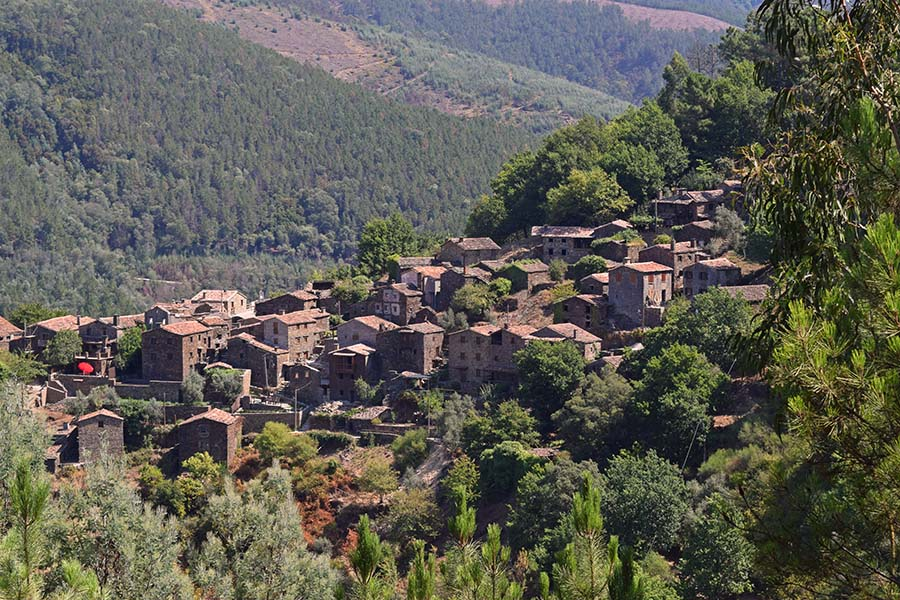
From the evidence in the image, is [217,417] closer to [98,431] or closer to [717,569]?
[98,431]

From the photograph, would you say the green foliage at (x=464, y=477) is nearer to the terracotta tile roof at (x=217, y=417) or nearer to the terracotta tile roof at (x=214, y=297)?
the terracotta tile roof at (x=217, y=417)

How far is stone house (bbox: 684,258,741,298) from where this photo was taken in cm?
4872

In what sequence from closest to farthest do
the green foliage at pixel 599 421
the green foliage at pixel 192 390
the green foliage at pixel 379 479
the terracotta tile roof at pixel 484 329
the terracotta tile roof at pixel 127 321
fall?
the green foliage at pixel 599 421 → the green foliage at pixel 379 479 → the terracotta tile roof at pixel 484 329 → the green foliage at pixel 192 390 → the terracotta tile roof at pixel 127 321

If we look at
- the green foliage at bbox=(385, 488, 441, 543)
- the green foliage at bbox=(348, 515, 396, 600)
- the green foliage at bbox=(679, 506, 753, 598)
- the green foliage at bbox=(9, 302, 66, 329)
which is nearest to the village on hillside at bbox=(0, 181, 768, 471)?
the green foliage at bbox=(9, 302, 66, 329)

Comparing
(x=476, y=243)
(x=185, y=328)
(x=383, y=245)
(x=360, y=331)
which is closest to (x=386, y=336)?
(x=360, y=331)

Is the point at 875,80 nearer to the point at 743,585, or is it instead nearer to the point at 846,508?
the point at 846,508

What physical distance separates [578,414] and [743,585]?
10.2m

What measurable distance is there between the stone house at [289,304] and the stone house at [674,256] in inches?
519

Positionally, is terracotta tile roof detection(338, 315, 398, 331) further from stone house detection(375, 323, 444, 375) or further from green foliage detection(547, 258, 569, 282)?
green foliage detection(547, 258, 569, 282)

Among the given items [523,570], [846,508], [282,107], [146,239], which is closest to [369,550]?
[846,508]

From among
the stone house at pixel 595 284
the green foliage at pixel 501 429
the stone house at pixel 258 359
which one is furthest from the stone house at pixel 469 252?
the green foliage at pixel 501 429

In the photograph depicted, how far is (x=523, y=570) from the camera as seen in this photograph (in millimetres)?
37500

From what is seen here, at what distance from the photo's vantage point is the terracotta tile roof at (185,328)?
171 feet

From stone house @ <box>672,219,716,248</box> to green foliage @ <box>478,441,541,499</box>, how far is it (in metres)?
13.9
